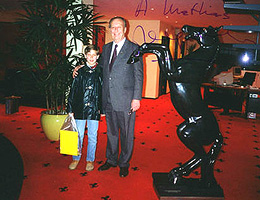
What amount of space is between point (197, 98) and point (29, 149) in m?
2.33

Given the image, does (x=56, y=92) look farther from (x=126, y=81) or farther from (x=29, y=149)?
(x=126, y=81)

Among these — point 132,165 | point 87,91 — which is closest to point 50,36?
point 87,91

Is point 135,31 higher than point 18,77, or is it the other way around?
point 135,31

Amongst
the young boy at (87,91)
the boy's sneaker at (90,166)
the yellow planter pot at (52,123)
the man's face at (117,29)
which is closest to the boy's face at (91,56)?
the young boy at (87,91)

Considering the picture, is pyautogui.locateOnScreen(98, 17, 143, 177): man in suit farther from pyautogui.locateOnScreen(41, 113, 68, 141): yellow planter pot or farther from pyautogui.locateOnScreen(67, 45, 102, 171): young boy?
pyautogui.locateOnScreen(41, 113, 68, 141): yellow planter pot

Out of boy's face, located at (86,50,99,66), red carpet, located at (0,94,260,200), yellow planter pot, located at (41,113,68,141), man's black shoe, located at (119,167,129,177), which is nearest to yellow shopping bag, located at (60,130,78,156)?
red carpet, located at (0,94,260,200)

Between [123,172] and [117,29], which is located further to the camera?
[123,172]

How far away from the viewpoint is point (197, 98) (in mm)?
1949

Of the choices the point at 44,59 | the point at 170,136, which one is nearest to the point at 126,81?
the point at 44,59

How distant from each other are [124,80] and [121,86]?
7cm

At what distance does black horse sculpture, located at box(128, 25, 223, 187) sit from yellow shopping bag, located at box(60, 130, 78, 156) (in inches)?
37.4

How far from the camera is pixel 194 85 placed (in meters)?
1.93

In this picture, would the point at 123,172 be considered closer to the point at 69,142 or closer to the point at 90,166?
the point at 90,166

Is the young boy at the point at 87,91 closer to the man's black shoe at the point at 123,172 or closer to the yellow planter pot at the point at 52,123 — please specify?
the man's black shoe at the point at 123,172
